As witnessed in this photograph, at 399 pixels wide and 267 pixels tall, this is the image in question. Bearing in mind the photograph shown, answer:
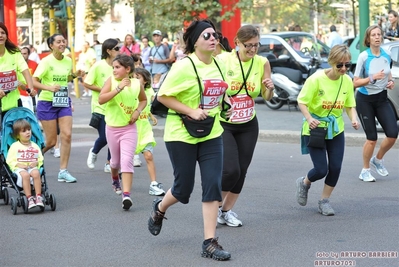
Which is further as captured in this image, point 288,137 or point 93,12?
point 93,12

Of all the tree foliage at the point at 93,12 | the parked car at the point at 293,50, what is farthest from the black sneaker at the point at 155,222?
the tree foliage at the point at 93,12

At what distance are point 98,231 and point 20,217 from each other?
1186 millimetres

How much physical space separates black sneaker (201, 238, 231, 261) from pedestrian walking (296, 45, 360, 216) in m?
2.02

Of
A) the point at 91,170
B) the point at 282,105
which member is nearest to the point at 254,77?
the point at 91,170

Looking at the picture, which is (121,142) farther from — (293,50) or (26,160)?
(293,50)

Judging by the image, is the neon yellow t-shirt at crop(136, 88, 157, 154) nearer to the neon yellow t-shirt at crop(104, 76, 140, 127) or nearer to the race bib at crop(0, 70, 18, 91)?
the neon yellow t-shirt at crop(104, 76, 140, 127)

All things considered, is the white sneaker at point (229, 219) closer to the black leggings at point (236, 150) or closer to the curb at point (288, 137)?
the black leggings at point (236, 150)

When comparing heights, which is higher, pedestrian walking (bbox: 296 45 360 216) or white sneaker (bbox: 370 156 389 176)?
pedestrian walking (bbox: 296 45 360 216)

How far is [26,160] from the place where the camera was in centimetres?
912

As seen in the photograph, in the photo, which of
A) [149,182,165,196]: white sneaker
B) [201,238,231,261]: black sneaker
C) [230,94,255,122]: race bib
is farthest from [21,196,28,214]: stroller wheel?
[201,238,231,261]: black sneaker

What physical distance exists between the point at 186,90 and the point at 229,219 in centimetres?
173

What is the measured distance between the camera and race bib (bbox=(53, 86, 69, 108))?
36.4 ft

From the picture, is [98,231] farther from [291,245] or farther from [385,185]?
[385,185]

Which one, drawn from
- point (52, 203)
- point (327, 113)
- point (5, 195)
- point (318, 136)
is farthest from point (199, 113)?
point (5, 195)
